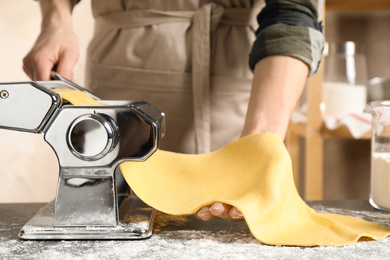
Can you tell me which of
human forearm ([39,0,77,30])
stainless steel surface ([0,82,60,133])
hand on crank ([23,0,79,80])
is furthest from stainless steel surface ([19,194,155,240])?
human forearm ([39,0,77,30])

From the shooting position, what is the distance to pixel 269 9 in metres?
0.82

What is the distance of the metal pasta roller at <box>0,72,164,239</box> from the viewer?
0.54 meters

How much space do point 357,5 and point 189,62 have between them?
2.80 feet

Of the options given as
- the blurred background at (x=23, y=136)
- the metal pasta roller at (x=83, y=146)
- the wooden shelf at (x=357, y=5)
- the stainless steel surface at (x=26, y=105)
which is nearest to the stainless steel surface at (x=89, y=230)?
the metal pasta roller at (x=83, y=146)

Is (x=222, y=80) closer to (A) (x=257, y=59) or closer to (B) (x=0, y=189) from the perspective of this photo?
(A) (x=257, y=59)

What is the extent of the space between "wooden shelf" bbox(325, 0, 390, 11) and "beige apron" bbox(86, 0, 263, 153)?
0.69 meters

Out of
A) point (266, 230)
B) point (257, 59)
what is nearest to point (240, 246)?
point (266, 230)

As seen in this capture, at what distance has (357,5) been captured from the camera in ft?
5.24

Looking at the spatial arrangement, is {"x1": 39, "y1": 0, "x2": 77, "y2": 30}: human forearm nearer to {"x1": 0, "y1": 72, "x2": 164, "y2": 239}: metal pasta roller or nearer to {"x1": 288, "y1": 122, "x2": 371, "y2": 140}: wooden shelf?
{"x1": 0, "y1": 72, "x2": 164, "y2": 239}: metal pasta roller

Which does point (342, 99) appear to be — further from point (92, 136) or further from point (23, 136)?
point (23, 136)

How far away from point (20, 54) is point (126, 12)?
4.64ft

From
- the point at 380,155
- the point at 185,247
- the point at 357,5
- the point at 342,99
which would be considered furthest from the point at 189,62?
the point at 357,5

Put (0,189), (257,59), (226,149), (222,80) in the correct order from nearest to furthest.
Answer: (226,149) < (257,59) < (222,80) < (0,189)

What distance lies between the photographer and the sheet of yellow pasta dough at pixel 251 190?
544mm
